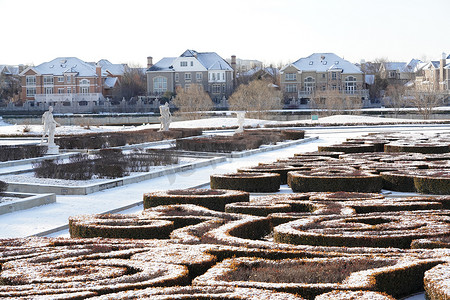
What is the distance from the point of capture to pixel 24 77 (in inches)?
3100

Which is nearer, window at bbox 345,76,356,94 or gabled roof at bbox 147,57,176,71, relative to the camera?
window at bbox 345,76,356,94

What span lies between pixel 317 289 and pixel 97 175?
39.6 ft

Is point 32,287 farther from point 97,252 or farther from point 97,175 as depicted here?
point 97,175

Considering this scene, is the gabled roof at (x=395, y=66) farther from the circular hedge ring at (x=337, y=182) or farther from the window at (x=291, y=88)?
the circular hedge ring at (x=337, y=182)

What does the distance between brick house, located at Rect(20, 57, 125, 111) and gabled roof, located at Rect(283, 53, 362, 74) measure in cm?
2357

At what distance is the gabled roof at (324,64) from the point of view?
74750mm

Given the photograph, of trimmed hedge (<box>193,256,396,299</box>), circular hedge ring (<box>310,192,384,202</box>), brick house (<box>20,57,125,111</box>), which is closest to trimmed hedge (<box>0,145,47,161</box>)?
circular hedge ring (<box>310,192,384,202</box>)

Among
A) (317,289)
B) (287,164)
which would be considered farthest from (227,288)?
(287,164)

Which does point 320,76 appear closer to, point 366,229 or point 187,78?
point 187,78

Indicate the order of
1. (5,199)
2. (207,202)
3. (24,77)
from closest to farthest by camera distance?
(207,202) → (5,199) → (24,77)

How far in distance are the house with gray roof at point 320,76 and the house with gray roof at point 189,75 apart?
23.5ft

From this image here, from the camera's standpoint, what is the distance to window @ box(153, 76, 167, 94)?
77125 millimetres

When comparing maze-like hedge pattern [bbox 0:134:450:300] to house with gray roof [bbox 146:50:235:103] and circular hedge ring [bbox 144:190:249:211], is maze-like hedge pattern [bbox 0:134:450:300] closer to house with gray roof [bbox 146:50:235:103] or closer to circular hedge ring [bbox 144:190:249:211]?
circular hedge ring [bbox 144:190:249:211]

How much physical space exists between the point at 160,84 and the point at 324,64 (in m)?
19.6
